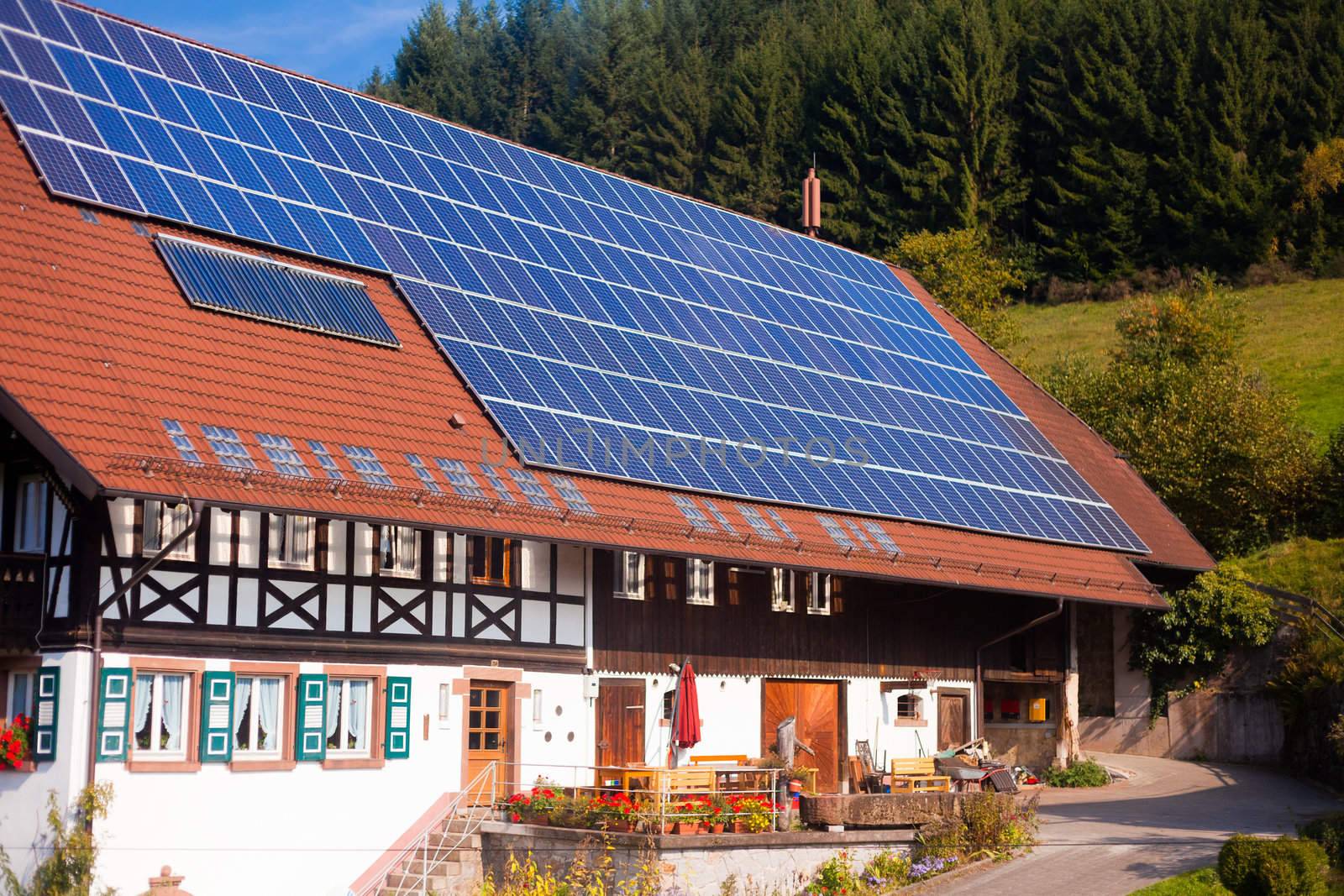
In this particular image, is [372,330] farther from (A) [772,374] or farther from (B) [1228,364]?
(B) [1228,364]

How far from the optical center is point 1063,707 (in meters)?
33.9

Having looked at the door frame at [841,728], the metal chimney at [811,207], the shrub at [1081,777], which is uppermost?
the metal chimney at [811,207]

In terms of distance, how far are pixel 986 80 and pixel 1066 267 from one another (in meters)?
11.5

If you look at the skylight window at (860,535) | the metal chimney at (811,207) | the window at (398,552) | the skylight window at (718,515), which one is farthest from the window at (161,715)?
the metal chimney at (811,207)

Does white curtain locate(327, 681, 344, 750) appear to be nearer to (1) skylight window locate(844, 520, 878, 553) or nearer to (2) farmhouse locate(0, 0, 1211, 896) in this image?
(2) farmhouse locate(0, 0, 1211, 896)

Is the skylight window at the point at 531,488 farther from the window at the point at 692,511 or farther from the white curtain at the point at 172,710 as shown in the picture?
the white curtain at the point at 172,710

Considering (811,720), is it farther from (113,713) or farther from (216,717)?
(113,713)

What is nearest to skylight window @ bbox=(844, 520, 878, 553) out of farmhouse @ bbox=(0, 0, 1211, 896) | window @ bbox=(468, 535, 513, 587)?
farmhouse @ bbox=(0, 0, 1211, 896)

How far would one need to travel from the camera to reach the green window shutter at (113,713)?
18.6 m

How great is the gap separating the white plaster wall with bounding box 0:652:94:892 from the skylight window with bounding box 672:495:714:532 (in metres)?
9.46

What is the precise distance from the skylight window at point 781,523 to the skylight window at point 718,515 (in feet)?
3.90

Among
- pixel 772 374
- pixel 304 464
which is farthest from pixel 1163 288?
pixel 304 464

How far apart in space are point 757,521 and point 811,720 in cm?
457

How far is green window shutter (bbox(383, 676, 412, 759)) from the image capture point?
21547 mm
